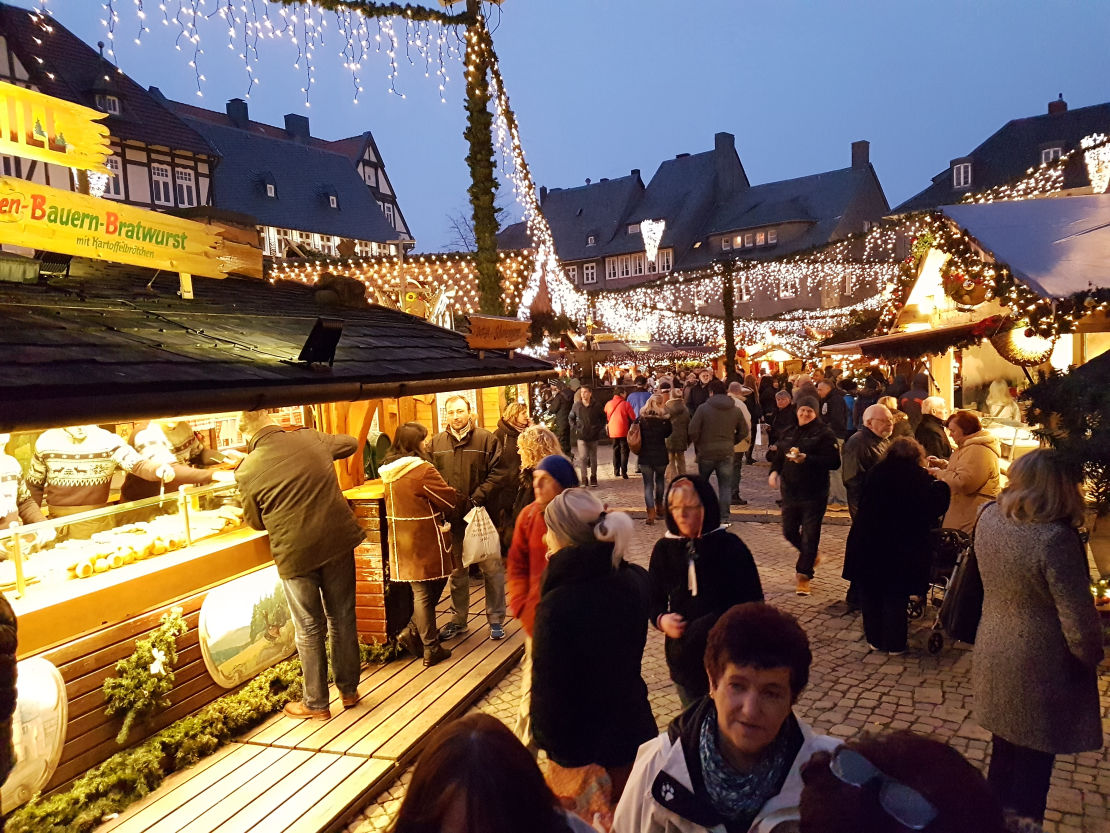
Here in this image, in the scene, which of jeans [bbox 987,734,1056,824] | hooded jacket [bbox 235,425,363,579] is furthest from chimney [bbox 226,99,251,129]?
jeans [bbox 987,734,1056,824]

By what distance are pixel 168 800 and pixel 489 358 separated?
4.79m

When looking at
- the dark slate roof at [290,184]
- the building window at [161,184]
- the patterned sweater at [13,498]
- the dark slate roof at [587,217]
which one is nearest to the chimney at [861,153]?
the dark slate roof at [587,217]

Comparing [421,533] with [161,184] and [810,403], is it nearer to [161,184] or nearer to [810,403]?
[810,403]

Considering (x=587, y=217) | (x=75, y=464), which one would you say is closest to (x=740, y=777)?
(x=75, y=464)

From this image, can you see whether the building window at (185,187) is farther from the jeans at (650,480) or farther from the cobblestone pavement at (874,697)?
the cobblestone pavement at (874,697)

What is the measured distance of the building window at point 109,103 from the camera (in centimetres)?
2522

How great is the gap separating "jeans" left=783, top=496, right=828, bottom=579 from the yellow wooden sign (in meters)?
5.98

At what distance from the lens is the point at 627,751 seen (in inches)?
109

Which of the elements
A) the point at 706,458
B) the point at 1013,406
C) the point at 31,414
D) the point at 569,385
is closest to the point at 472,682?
the point at 31,414

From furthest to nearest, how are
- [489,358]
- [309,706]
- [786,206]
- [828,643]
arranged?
[786,206], [489,358], [828,643], [309,706]

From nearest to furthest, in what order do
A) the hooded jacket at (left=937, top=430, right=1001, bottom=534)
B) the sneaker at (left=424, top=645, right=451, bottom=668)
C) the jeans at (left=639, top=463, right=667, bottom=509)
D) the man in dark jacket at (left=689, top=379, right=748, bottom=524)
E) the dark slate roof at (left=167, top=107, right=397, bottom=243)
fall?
the sneaker at (left=424, top=645, right=451, bottom=668)
the hooded jacket at (left=937, top=430, right=1001, bottom=534)
the man in dark jacket at (left=689, top=379, right=748, bottom=524)
the jeans at (left=639, top=463, right=667, bottom=509)
the dark slate roof at (left=167, top=107, right=397, bottom=243)

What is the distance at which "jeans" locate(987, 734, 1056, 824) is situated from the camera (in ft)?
9.93

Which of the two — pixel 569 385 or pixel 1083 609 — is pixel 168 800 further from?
pixel 569 385

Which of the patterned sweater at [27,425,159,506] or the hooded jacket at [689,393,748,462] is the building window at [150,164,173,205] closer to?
the hooded jacket at [689,393,748,462]
